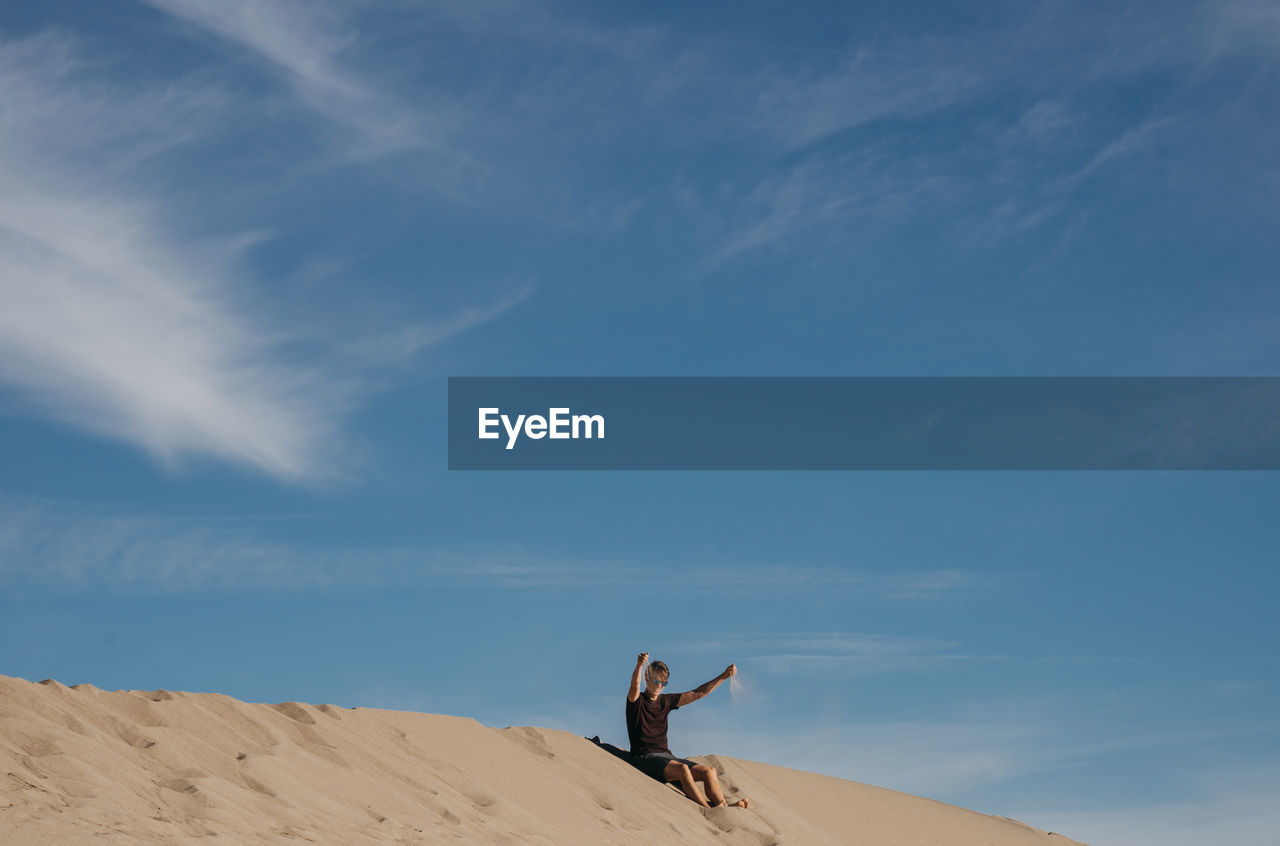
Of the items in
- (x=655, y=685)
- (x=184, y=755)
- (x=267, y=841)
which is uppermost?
(x=655, y=685)

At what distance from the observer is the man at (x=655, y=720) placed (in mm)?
9570

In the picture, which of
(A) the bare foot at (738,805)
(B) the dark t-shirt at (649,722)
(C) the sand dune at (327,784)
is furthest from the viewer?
(B) the dark t-shirt at (649,722)

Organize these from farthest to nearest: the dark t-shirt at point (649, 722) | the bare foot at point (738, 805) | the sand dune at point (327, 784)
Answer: the dark t-shirt at point (649, 722) → the bare foot at point (738, 805) → the sand dune at point (327, 784)

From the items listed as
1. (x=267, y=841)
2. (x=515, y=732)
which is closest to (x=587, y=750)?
(x=515, y=732)

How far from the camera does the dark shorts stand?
9.57 meters

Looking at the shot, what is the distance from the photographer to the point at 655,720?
9812 millimetres

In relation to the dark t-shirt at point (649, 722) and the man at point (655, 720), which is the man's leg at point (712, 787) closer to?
the man at point (655, 720)

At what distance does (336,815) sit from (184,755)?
949 millimetres

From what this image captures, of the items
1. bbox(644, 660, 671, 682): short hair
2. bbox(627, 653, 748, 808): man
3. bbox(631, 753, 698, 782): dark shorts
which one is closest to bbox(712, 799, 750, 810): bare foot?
bbox(627, 653, 748, 808): man

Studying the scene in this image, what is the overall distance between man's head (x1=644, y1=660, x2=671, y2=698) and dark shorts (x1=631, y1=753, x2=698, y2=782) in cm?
48

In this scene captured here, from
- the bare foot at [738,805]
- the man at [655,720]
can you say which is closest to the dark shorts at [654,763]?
the man at [655,720]

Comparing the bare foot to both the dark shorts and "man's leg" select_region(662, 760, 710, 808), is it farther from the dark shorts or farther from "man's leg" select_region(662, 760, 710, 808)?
the dark shorts

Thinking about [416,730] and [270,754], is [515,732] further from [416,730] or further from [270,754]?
[270,754]

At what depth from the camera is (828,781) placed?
38.9ft
